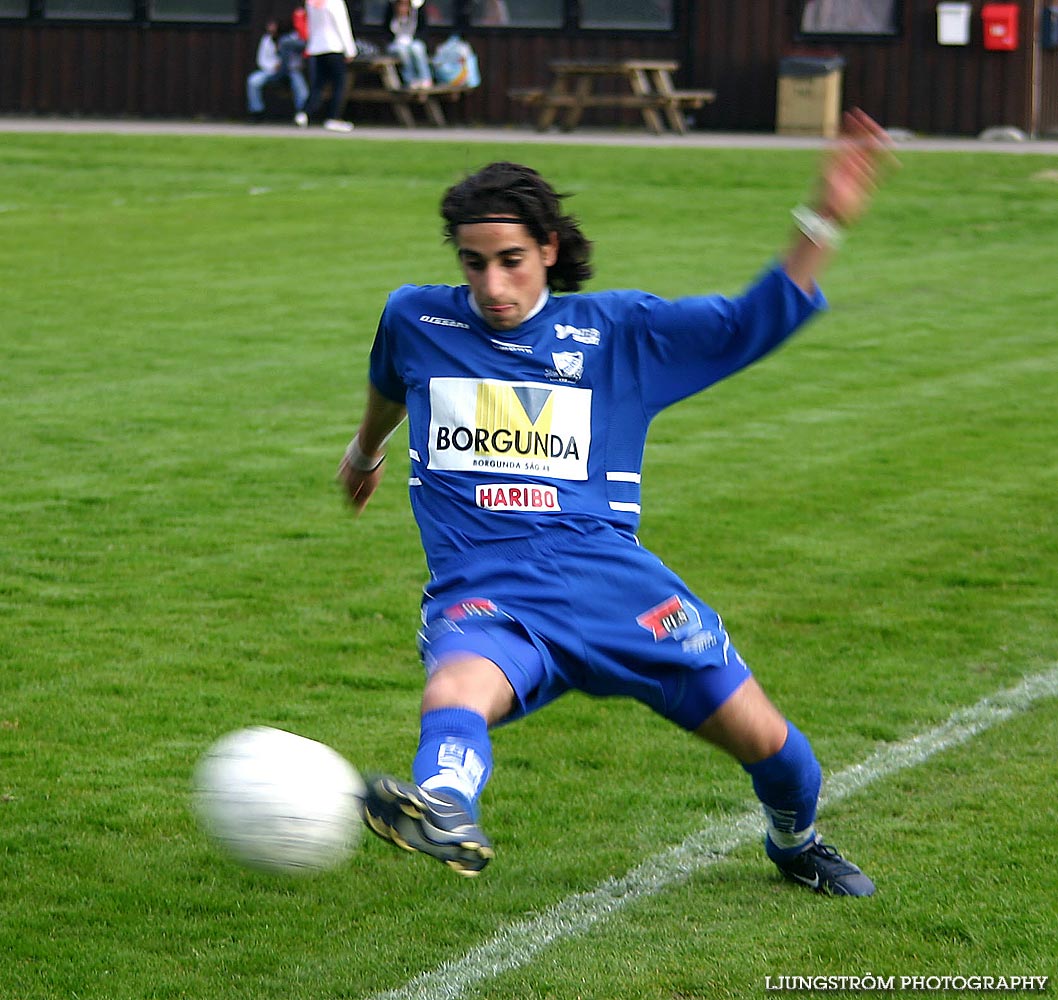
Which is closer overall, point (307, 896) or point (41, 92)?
point (307, 896)

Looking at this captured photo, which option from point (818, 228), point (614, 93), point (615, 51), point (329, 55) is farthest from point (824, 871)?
point (615, 51)

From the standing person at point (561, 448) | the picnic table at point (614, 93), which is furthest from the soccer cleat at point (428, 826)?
the picnic table at point (614, 93)

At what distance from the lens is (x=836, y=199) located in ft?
12.9

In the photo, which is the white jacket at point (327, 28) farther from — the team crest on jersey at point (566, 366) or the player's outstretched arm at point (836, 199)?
the player's outstretched arm at point (836, 199)

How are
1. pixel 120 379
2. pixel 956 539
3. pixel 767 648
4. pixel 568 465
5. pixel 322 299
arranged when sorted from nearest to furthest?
pixel 568 465 < pixel 767 648 < pixel 956 539 < pixel 120 379 < pixel 322 299

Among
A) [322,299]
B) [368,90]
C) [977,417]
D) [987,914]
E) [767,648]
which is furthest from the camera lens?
[368,90]

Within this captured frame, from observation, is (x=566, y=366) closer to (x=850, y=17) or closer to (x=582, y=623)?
(x=582, y=623)

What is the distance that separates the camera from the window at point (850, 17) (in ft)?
91.8

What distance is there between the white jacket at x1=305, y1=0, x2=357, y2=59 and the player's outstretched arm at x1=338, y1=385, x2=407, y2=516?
2257cm

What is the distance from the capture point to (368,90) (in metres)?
28.8

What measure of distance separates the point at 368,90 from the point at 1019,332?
55.7ft

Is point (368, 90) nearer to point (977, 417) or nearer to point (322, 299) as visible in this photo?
point (322, 299)

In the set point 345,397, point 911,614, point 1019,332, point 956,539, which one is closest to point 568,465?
point 911,614

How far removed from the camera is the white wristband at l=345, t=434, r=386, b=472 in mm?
4719
